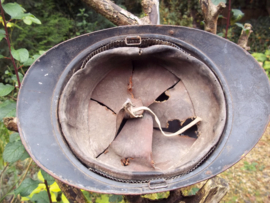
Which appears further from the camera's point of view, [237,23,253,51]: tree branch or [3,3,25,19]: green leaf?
[237,23,253,51]: tree branch

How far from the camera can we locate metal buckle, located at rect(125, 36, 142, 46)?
93 cm

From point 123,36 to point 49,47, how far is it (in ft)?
6.22

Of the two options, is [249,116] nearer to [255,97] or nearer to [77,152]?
[255,97]

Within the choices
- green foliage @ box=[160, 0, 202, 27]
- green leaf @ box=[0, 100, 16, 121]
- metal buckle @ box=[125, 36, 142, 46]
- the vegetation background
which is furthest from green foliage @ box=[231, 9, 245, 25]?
green foliage @ box=[160, 0, 202, 27]

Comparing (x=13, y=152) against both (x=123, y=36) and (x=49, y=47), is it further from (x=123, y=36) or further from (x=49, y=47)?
(x=49, y=47)

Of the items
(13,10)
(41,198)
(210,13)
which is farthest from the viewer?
(210,13)

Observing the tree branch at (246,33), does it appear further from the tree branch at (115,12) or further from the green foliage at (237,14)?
the tree branch at (115,12)

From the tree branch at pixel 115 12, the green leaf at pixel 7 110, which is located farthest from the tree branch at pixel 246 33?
the green leaf at pixel 7 110

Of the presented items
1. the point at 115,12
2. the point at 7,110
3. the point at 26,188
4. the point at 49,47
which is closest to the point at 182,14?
the point at 49,47

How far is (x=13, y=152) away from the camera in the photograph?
96 cm

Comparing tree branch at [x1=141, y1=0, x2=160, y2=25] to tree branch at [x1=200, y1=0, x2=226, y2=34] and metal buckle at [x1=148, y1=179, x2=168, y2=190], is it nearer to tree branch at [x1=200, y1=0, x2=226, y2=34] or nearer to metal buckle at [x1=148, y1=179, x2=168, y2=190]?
tree branch at [x1=200, y1=0, x2=226, y2=34]

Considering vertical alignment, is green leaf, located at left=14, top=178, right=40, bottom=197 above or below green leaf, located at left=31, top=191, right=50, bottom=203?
above

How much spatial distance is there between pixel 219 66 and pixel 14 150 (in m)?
0.97

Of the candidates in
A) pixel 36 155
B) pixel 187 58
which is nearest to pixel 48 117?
pixel 36 155
